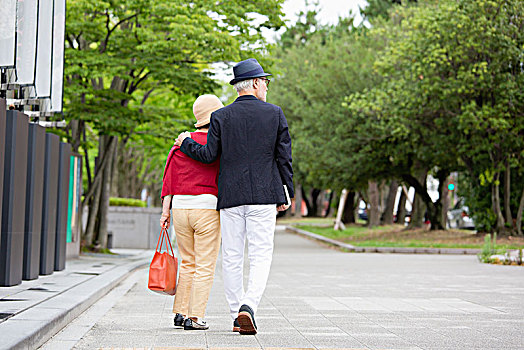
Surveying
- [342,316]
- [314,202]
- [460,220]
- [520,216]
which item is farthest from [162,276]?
[314,202]

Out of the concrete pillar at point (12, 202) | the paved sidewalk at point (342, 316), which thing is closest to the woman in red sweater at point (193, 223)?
the paved sidewalk at point (342, 316)

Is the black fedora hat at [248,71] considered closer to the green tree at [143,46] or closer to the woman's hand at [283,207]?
the woman's hand at [283,207]

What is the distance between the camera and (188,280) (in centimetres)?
685

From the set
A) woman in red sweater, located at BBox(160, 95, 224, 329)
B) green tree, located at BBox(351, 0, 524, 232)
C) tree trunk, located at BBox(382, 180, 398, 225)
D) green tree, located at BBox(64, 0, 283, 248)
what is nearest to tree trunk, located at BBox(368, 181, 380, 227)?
tree trunk, located at BBox(382, 180, 398, 225)

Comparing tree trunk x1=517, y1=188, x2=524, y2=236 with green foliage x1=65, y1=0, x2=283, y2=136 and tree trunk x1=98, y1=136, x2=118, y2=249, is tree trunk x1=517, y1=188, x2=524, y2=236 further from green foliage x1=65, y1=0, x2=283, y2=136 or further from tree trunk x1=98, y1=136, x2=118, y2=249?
tree trunk x1=98, y1=136, x2=118, y2=249

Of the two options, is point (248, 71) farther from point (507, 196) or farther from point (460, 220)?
point (460, 220)

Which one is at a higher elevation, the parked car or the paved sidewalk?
the parked car

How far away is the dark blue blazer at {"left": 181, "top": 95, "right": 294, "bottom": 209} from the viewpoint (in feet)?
21.4

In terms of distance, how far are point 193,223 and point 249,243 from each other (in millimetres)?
559

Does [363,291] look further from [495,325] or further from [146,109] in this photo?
[146,109]

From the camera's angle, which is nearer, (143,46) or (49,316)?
(49,316)

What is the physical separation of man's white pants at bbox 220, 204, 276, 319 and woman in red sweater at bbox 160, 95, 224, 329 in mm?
170

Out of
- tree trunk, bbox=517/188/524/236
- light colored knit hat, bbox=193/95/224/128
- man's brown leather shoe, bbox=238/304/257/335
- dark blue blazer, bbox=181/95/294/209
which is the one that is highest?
light colored knit hat, bbox=193/95/224/128

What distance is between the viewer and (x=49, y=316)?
6812mm
